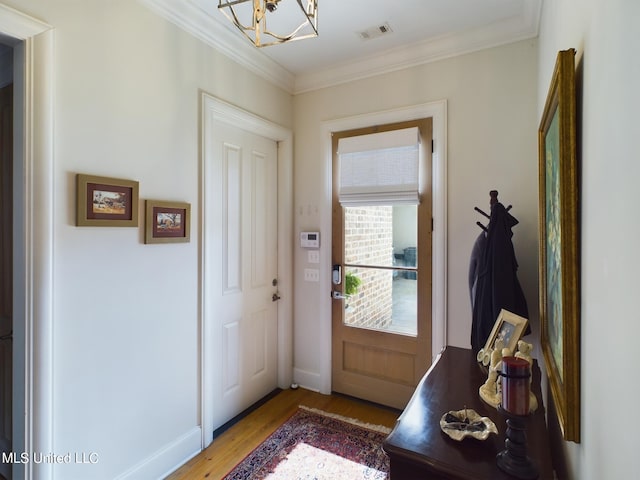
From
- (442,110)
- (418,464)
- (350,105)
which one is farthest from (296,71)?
(418,464)

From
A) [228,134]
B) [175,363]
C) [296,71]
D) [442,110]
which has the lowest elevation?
[175,363]

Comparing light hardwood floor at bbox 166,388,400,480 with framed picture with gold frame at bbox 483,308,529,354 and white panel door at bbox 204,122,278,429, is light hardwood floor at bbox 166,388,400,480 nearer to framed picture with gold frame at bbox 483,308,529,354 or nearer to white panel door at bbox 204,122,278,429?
white panel door at bbox 204,122,278,429

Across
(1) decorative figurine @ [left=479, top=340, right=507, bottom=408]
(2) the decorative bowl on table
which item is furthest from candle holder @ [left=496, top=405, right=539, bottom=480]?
(1) decorative figurine @ [left=479, top=340, right=507, bottom=408]

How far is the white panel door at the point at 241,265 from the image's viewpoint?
2.47 metres

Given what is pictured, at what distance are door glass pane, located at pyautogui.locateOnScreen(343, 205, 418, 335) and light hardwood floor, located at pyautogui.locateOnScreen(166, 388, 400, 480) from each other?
0.65m

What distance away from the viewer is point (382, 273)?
2775 mm

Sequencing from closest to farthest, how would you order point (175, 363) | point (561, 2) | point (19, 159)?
1. point (561, 2)
2. point (19, 159)
3. point (175, 363)

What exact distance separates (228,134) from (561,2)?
2.05 m

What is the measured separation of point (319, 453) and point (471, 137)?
2.36 m

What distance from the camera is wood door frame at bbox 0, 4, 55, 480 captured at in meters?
1.44

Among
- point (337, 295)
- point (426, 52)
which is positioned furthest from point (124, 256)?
point (426, 52)

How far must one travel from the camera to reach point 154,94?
1.96 metres

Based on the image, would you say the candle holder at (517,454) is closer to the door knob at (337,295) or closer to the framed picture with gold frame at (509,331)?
the framed picture with gold frame at (509,331)
